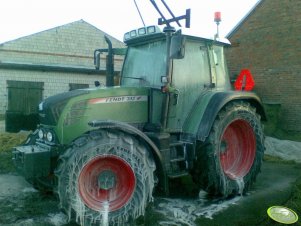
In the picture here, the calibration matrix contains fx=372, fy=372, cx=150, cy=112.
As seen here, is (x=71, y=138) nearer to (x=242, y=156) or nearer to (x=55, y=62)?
(x=242, y=156)

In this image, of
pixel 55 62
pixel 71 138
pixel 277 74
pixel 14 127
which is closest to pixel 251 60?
pixel 277 74

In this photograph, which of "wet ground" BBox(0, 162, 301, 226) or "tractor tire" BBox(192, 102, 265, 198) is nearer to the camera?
"wet ground" BBox(0, 162, 301, 226)

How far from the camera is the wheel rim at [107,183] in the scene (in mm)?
3967

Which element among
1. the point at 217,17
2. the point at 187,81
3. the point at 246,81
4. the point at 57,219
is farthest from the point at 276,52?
the point at 57,219

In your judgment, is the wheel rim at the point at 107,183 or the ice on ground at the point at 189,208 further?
the ice on ground at the point at 189,208

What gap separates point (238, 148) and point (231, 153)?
0.45 feet

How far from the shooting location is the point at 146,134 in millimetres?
4660

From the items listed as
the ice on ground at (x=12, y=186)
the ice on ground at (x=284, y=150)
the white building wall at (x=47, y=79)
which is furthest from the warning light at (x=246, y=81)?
the white building wall at (x=47, y=79)

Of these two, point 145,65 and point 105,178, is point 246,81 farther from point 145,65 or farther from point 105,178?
point 105,178

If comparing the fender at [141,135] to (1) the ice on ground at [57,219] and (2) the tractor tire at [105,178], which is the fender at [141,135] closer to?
(2) the tractor tire at [105,178]

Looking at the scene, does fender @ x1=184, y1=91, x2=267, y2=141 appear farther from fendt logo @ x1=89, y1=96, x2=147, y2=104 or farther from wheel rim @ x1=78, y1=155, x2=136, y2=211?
wheel rim @ x1=78, y1=155, x2=136, y2=211

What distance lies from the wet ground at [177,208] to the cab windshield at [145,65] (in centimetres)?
164

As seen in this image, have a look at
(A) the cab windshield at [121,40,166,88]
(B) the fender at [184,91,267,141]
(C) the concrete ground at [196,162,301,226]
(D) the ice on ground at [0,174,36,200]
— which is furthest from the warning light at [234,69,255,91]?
(D) the ice on ground at [0,174,36,200]

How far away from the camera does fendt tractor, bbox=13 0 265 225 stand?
12.9ft
